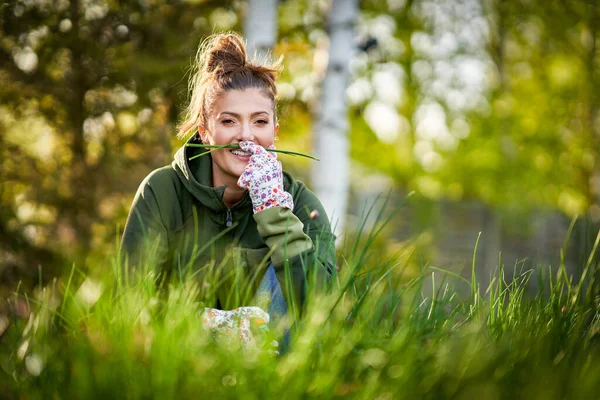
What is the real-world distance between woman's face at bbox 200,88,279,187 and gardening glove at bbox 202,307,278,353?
66 cm

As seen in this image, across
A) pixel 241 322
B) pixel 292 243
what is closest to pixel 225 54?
pixel 292 243

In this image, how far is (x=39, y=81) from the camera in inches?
193

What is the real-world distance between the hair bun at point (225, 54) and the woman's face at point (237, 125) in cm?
17

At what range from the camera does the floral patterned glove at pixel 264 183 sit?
2348 millimetres

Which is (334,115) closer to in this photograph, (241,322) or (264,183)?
(264,183)

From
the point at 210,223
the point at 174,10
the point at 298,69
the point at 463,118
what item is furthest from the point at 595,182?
the point at 210,223

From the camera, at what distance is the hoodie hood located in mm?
2445

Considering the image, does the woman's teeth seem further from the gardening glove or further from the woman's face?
the gardening glove

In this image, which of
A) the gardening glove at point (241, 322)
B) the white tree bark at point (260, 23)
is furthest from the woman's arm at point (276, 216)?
→ the white tree bark at point (260, 23)

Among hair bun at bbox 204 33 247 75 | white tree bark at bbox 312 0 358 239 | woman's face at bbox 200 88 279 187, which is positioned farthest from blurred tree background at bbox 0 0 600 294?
hair bun at bbox 204 33 247 75

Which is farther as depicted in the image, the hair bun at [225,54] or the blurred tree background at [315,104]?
the blurred tree background at [315,104]

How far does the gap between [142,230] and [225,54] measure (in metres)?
0.86

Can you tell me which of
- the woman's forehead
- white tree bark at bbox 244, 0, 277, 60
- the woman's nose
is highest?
white tree bark at bbox 244, 0, 277, 60

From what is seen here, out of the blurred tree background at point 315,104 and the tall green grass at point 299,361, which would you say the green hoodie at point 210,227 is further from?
the tall green grass at point 299,361
